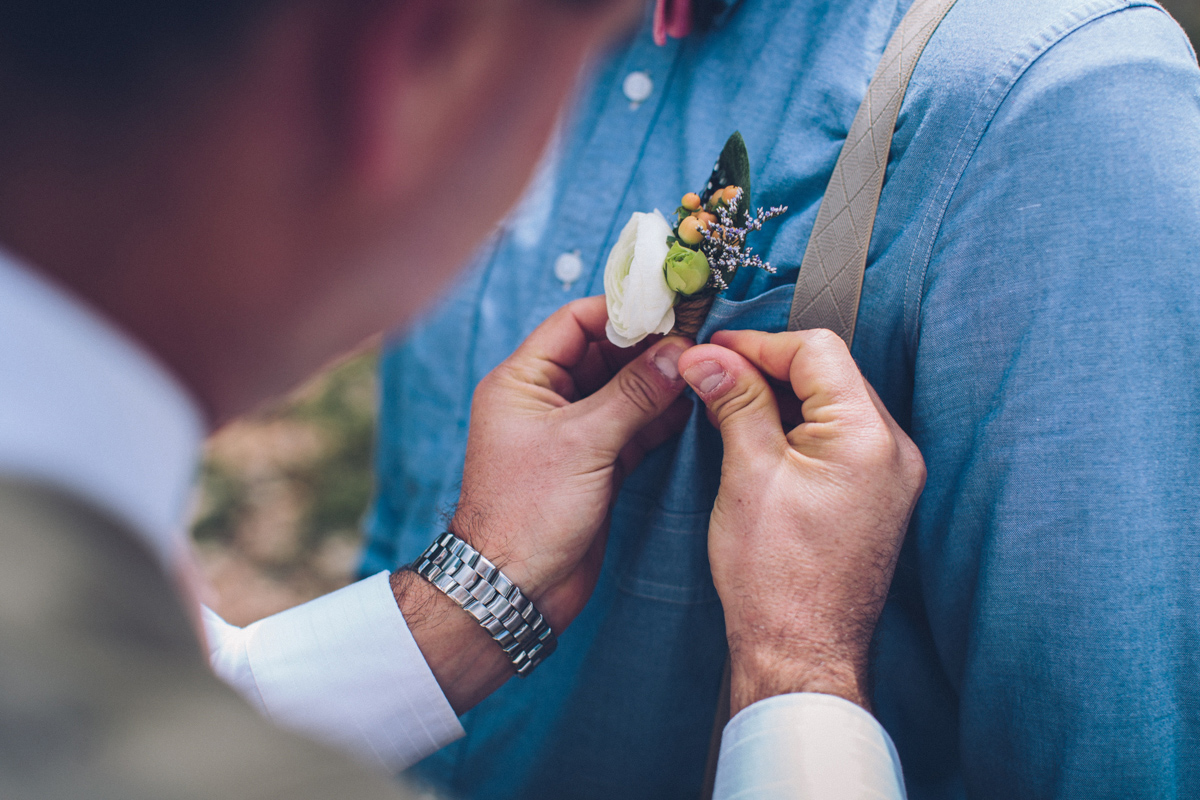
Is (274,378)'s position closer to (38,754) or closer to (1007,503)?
(38,754)

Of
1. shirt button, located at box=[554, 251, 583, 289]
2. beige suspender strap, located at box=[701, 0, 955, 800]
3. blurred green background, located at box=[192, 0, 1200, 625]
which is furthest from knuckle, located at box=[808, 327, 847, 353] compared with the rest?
blurred green background, located at box=[192, 0, 1200, 625]

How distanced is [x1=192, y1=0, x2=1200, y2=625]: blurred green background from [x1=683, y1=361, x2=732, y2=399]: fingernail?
8.99ft

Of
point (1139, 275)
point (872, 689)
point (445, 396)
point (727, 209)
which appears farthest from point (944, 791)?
point (445, 396)

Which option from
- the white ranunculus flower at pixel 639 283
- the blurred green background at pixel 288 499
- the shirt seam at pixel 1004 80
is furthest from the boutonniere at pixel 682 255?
the blurred green background at pixel 288 499

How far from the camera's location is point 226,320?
0.54m

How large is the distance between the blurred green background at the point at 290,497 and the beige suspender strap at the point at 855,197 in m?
2.88

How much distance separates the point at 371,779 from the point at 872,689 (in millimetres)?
881

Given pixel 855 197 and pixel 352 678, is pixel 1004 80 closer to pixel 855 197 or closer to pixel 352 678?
pixel 855 197

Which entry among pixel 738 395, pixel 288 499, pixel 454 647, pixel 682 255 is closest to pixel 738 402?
pixel 738 395

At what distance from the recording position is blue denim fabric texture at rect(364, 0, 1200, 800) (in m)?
0.96

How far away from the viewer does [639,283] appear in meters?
1.09

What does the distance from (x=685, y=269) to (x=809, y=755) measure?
72 centimetres

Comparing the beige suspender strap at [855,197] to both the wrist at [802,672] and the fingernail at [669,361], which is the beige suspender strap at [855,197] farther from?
the wrist at [802,672]

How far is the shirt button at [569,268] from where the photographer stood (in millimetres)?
1506
